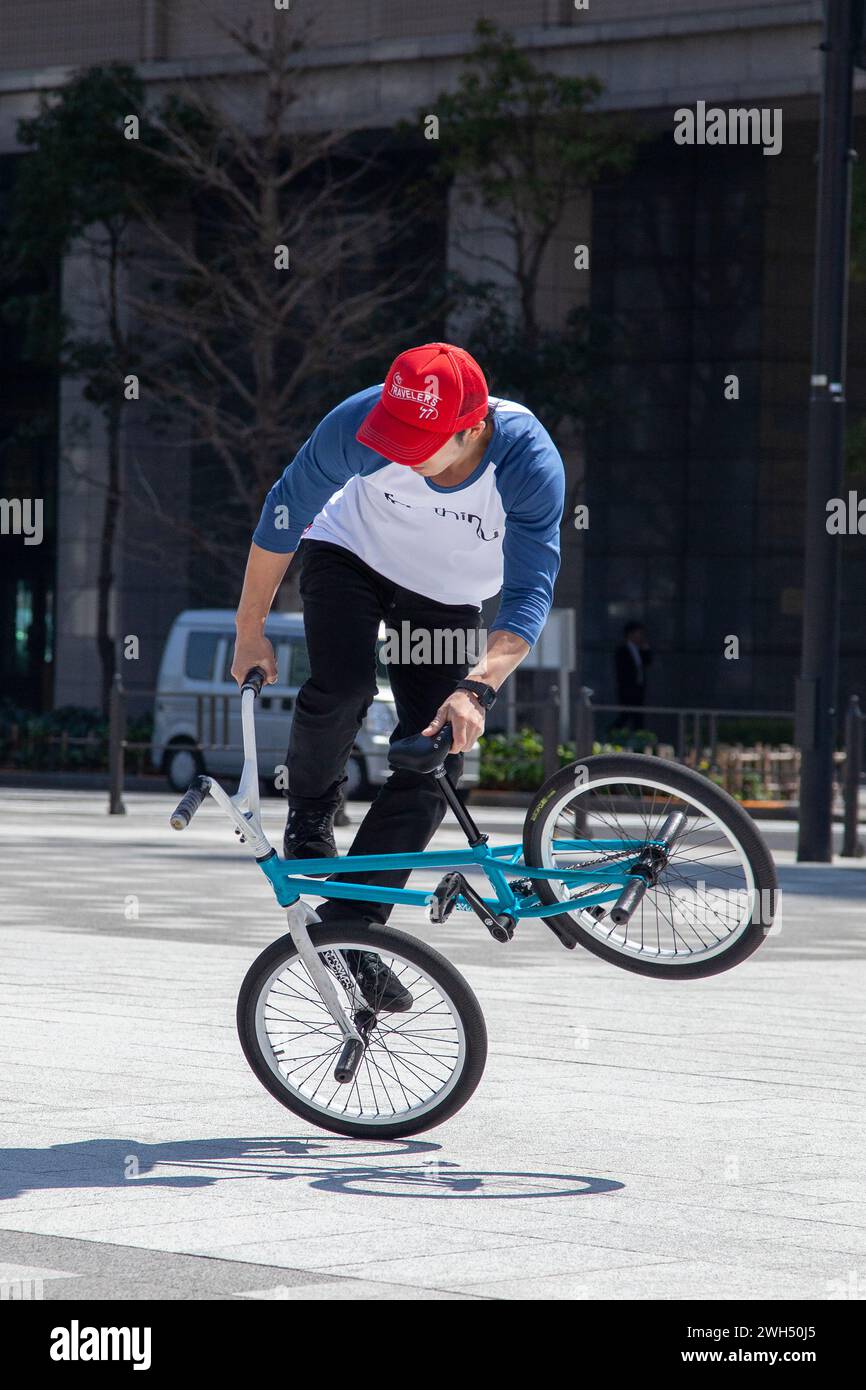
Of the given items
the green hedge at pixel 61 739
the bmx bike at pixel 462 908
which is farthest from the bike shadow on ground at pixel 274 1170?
the green hedge at pixel 61 739

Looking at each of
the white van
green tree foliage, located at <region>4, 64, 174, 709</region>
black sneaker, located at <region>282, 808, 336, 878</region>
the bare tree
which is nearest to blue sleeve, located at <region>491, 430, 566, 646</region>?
black sneaker, located at <region>282, 808, 336, 878</region>

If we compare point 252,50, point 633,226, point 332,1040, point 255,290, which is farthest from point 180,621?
point 332,1040

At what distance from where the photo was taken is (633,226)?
3078 cm

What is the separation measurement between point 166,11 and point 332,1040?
27622 millimetres

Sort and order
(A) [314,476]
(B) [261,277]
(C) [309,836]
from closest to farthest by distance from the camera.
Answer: (A) [314,476] < (C) [309,836] < (B) [261,277]

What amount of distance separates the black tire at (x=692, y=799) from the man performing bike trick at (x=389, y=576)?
274 millimetres

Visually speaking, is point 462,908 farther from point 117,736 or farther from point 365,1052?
point 117,736

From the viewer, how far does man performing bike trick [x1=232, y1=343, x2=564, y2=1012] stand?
5320 mm

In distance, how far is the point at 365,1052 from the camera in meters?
5.42

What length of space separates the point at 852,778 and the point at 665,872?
11.0 meters

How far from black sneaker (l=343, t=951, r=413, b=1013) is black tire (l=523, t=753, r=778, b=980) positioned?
1.33ft

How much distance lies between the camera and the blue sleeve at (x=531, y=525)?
5.29 m

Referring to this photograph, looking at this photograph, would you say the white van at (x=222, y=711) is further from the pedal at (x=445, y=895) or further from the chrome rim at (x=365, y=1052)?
the pedal at (x=445, y=895)

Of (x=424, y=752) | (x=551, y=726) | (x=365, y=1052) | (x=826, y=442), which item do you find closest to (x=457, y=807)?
(x=424, y=752)
